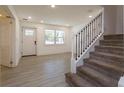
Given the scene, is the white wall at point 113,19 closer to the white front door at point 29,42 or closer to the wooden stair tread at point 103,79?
the wooden stair tread at point 103,79

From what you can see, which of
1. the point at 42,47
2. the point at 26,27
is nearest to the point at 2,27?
the point at 26,27

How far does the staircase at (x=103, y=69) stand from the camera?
2.75 metres

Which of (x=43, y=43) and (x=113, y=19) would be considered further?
(x=43, y=43)

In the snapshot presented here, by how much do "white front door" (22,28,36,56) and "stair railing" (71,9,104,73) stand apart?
4.41m

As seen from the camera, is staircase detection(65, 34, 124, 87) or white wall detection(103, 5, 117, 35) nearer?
staircase detection(65, 34, 124, 87)

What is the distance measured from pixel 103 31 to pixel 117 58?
197 centimetres

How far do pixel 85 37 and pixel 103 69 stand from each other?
6.14 feet

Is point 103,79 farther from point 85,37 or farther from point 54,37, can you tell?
point 54,37

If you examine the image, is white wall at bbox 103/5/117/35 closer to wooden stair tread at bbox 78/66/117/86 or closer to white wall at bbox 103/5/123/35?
white wall at bbox 103/5/123/35

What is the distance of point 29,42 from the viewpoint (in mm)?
8562

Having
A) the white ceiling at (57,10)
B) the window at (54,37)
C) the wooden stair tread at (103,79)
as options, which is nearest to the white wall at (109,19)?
the white ceiling at (57,10)

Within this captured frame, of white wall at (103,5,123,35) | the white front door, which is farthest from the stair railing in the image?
the white front door

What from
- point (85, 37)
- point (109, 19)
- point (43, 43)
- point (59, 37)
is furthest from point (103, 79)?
point (59, 37)

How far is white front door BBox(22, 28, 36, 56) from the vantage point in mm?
8320
